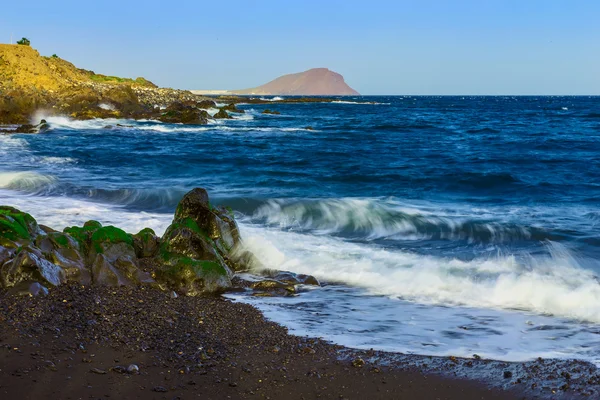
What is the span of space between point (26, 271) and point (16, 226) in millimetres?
1262

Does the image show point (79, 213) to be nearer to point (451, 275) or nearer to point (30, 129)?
point (451, 275)

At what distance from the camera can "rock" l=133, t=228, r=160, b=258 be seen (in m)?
7.53

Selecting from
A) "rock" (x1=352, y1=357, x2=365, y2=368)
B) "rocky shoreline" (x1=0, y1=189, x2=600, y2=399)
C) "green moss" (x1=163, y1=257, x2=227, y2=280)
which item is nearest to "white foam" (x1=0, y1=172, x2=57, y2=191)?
"rocky shoreline" (x1=0, y1=189, x2=600, y2=399)

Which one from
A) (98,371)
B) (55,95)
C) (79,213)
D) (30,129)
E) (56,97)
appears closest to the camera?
(98,371)

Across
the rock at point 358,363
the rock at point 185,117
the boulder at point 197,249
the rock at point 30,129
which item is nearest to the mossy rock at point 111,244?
the boulder at point 197,249

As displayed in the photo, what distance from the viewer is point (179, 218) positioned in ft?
27.6

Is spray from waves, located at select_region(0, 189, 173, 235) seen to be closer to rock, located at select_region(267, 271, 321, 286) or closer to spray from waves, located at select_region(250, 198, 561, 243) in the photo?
spray from waves, located at select_region(250, 198, 561, 243)

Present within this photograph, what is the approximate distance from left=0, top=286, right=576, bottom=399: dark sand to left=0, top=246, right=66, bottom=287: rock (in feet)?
0.91

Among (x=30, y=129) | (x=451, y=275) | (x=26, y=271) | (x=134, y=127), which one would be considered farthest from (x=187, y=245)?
(x=134, y=127)

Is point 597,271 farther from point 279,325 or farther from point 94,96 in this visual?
point 94,96

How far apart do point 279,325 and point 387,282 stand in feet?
7.56

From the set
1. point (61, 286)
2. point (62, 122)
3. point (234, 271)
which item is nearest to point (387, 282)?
point (234, 271)

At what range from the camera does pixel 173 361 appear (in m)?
4.53

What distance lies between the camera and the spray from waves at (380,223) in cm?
1102
